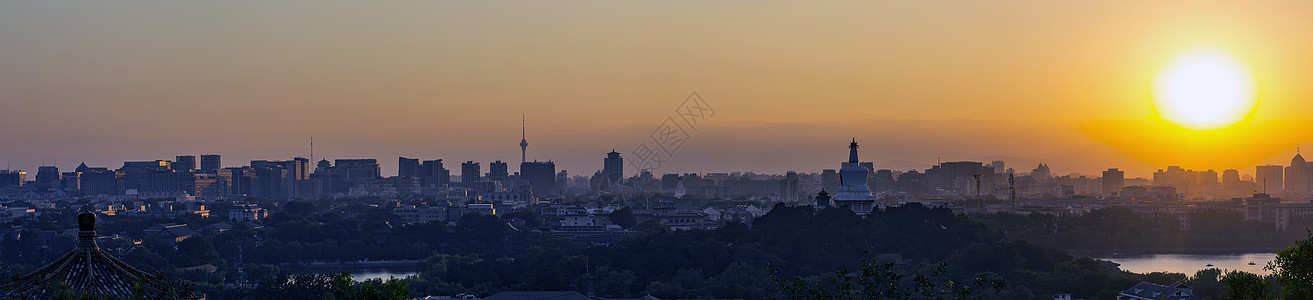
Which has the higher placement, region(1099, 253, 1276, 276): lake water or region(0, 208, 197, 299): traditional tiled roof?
region(0, 208, 197, 299): traditional tiled roof

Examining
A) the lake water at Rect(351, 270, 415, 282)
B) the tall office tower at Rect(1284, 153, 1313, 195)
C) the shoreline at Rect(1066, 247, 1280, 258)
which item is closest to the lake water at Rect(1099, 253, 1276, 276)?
the shoreline at Rect(1066, 247, 1280, 258)

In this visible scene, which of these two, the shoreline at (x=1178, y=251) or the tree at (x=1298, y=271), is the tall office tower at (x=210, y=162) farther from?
the tree at (x=1298, y=271)

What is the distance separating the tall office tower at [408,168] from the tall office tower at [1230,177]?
76.5 m

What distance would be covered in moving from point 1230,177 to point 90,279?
146m

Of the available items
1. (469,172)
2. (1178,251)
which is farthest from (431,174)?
(1178,251)

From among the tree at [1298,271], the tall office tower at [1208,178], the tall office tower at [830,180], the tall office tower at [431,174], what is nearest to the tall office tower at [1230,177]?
the tall office tower at [1208,178]

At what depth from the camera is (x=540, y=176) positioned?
141 meters

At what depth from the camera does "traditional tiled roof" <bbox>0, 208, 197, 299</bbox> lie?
33.2ft

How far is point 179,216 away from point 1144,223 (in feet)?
155

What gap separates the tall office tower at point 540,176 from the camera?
458 feet

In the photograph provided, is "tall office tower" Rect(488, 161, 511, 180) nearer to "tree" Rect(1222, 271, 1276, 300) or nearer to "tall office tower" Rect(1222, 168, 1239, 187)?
"tall office tower" Rect(1222, 168, 1239, 187)

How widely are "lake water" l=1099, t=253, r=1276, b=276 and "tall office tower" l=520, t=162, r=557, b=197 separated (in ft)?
283

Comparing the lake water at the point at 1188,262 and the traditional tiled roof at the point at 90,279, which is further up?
the traditional tiled roof at the point at 90,279

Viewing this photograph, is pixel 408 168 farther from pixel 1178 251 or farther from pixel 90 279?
pixel 90 279
